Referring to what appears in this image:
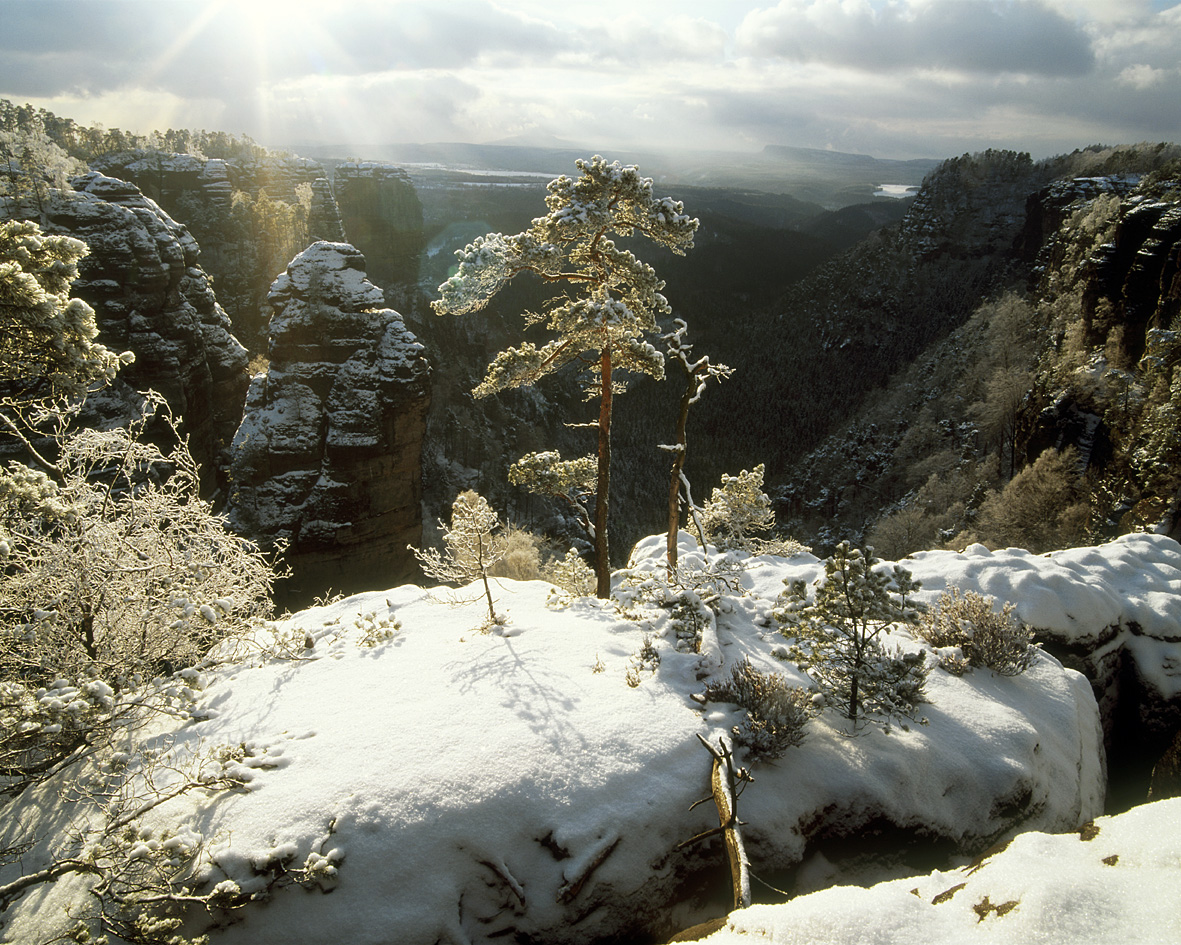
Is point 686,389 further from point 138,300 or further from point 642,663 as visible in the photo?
point 138,300

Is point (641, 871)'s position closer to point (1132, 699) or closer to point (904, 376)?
point (1132, 699)

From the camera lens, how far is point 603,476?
11070mm

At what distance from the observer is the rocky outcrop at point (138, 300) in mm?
22109

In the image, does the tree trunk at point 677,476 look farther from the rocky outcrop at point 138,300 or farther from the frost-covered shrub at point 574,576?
the rocky outcrop at point 138,300

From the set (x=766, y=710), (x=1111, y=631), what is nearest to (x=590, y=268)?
(x=766, y=710)

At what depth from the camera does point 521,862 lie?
4.57 m

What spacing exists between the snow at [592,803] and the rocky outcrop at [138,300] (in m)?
20.2

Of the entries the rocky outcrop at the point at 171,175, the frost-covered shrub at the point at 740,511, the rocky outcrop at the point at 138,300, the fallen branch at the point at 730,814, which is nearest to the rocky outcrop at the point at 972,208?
the rocky outcrop at the point at 171,175

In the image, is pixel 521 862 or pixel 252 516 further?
pixel 252 516

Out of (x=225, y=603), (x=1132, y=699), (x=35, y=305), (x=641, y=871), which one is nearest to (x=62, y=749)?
(x=225, y=603)

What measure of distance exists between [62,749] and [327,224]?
66302 mm

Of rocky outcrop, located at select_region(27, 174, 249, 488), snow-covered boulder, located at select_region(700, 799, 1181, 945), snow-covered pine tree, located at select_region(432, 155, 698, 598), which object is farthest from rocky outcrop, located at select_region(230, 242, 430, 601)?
snow-covered boulder, located at select_region(700, 799, 1181, 945)

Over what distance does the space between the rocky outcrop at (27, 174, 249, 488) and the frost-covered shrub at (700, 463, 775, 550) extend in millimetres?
21279

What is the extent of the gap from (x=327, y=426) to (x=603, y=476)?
15.7 m
